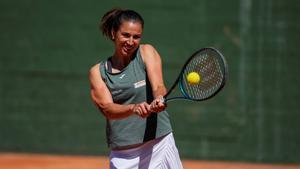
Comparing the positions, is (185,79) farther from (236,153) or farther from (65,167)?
(236,153)

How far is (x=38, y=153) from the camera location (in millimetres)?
9188

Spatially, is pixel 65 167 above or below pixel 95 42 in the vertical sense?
below

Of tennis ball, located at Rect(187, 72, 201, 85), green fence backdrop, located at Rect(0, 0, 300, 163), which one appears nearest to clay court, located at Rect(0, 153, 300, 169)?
green fence backdrop, located at Rect(0, 0, 300, 163)

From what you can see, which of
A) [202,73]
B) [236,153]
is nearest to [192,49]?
[236,153]

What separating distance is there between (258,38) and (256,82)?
0.55 metres

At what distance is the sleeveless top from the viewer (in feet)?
13.0

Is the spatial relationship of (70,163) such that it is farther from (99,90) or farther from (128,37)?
(128,37)

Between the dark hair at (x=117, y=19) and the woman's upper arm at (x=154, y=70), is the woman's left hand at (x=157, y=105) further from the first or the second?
the dark hair at (x=117, y=19)

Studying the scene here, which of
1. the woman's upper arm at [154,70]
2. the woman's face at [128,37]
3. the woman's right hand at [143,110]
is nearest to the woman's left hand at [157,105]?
the woman's right hand at [143,110]

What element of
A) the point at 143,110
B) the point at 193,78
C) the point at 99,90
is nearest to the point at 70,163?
the point at 99,90

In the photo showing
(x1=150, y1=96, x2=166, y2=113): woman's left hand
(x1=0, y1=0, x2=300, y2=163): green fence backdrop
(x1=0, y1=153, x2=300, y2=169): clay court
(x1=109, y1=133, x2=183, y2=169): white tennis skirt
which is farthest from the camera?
(x1=0, y1=0, x2=300, y2=163): green fence backdrop

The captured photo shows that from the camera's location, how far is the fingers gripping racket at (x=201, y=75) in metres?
4.05

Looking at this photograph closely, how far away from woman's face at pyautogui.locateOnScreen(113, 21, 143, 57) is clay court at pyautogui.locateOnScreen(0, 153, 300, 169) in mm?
4349

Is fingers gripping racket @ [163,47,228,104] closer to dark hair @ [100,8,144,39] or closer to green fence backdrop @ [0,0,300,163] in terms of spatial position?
dark hair @ [100,8,144,39]
